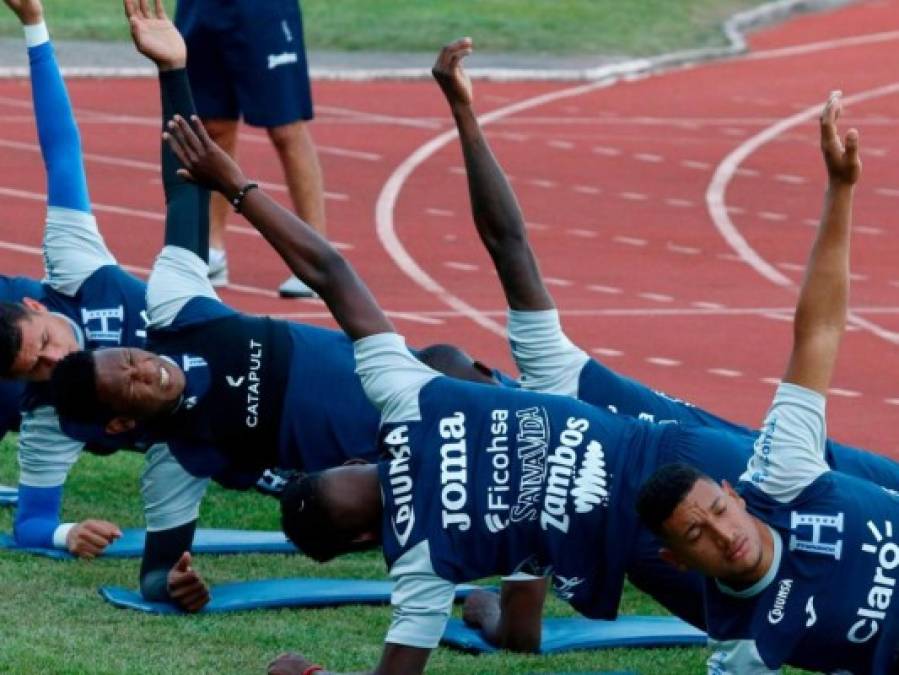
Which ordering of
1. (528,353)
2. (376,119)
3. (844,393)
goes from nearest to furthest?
(528,353), (844,393), (376,119)

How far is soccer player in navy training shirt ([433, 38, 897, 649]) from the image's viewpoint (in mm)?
6117

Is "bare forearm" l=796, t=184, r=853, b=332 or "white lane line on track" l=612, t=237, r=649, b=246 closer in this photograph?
"bare forearm" l=796, t=184, r=853, b=332

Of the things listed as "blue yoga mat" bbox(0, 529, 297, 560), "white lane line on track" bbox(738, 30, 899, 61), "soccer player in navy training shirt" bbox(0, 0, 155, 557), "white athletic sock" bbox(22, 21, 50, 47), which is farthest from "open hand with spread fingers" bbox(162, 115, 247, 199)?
"white lane line on track" bbox(738, 30, 899, 61)

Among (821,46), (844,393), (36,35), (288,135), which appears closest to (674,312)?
(844,393)

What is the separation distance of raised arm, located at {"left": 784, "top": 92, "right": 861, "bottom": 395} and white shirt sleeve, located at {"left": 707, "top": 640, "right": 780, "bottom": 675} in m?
0.68

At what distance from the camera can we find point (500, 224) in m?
6.22

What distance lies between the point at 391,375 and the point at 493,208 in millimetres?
973

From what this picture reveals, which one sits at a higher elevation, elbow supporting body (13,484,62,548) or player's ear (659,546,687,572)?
player's ear (659,546,687,572)

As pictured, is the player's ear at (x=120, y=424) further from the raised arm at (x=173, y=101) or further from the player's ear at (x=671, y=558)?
the player's ear at (x=671, y=558)

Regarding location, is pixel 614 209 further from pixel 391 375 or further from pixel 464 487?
pixel 464 487

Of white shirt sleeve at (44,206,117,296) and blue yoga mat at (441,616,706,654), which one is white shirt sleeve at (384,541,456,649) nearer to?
blue yoga mat at (441,616,706,654)

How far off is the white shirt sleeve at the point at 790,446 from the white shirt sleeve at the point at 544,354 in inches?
40.5

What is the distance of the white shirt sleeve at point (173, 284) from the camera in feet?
21.4

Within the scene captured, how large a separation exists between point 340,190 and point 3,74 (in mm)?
4849
